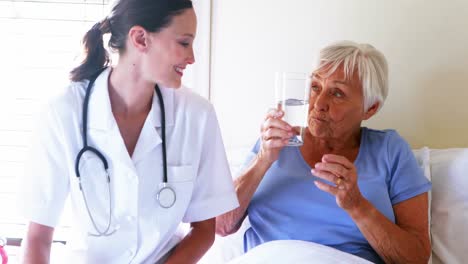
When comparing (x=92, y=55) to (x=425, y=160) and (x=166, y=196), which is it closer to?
(x=166, y=196)

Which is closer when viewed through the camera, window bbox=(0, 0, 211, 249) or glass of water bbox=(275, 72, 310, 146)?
glass of water bbox=(275, 72, 310, 146)

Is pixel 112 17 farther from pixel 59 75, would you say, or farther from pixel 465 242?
pixel 465 242

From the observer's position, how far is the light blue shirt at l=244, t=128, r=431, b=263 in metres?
1.58

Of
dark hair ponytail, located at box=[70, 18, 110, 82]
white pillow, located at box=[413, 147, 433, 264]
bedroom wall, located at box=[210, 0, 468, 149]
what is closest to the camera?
dark hair ponytail, located at box=[70, 18, 110, 82]

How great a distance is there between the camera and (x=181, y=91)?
150cm

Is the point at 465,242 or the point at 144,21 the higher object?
the point at 144,21

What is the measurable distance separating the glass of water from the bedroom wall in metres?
0.51

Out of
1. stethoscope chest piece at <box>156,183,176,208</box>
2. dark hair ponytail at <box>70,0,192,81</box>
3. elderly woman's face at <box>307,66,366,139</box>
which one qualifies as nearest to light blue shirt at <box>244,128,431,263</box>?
elderly woman's face at <box>307,66,366,139</box>

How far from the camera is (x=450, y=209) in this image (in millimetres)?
1666

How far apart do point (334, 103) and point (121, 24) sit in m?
0.70

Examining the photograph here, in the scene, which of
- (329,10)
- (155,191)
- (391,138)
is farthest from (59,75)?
(391,138)

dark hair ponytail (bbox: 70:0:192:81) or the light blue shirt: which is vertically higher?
dark hair ponytail (bbox: 70:0:192:81)

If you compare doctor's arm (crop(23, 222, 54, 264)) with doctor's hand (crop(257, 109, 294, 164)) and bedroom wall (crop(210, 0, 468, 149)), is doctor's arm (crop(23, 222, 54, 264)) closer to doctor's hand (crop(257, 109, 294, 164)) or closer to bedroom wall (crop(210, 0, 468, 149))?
doctor's hand (crop(257, 109, 294, 164))

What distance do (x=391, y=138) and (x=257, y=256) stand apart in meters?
0.65
